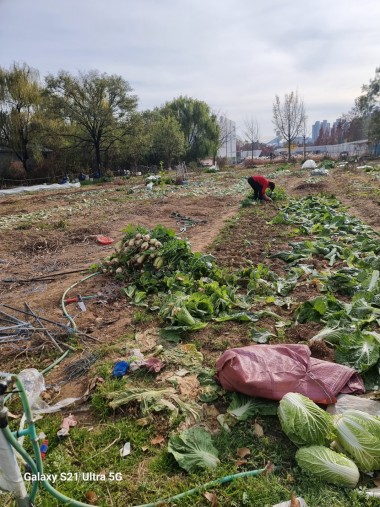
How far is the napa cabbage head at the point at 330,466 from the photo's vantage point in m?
2.18

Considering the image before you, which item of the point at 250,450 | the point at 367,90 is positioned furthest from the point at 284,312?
the point at 367,90

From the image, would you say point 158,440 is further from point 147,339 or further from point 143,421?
point 147,339

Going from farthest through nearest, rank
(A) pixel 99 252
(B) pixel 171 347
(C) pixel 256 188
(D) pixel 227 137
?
(D) pixel 227 137 → (C) pixel 256 188 → (A) pixel 99 252 → (B) pixel 171 347

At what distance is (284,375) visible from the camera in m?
2.91

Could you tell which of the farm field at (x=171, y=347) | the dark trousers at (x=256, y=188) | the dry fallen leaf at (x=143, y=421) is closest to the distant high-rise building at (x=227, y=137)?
the dark trousers at (x=256, y=188)

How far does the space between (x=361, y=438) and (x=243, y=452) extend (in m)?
0.84

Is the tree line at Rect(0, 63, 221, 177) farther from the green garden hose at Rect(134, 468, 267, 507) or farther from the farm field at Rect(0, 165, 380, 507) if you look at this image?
the green garden hose at Rect(134, 468, 267, 507)

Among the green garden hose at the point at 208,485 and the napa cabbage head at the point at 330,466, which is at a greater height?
the napa cabbage head at the point at 330,466

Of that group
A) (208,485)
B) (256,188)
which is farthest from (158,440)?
(256,188)

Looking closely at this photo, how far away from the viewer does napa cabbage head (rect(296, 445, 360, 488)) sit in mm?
2182

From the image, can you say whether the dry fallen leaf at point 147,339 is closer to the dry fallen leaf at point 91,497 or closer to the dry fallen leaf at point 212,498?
the dry fallen leaf at point 91,497

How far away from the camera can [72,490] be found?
233cm

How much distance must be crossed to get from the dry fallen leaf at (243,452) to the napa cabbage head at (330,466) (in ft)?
1.29

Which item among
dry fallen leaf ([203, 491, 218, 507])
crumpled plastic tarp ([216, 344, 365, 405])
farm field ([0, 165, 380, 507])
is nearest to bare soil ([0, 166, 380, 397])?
farm field ([0, 165, 380, 507])
